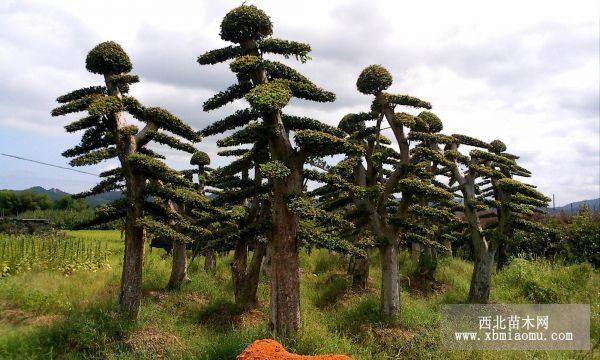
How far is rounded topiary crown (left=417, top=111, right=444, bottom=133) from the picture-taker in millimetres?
14117

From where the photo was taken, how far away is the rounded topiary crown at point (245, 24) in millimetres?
8969

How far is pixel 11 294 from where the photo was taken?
1231 centimetres

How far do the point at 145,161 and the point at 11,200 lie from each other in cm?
8095

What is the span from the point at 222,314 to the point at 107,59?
766 centimetres

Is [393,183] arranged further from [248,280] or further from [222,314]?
[222,314]

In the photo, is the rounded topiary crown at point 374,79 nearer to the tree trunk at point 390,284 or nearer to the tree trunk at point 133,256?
the tree trunk at point 390,284

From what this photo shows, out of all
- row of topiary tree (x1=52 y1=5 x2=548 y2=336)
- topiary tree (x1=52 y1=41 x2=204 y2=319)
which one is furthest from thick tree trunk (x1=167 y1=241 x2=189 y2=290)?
→ topiary tree (x1=52 y1=41 x2=204 y2=319)

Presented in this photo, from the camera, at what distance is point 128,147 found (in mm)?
10367

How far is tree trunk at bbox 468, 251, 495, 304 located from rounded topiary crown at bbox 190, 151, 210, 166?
1096 cm

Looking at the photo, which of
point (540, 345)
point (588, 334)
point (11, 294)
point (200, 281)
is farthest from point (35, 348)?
point (588, 334)

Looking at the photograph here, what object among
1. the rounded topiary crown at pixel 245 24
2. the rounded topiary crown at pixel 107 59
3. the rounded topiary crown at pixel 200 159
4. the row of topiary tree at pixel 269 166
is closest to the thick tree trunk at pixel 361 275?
the row of topiary tree at pixel 269 166

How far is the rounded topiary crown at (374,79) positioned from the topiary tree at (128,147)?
471 cm

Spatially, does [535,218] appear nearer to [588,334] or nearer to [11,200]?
[588,334]

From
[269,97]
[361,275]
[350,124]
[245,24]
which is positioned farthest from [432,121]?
[269,97]
